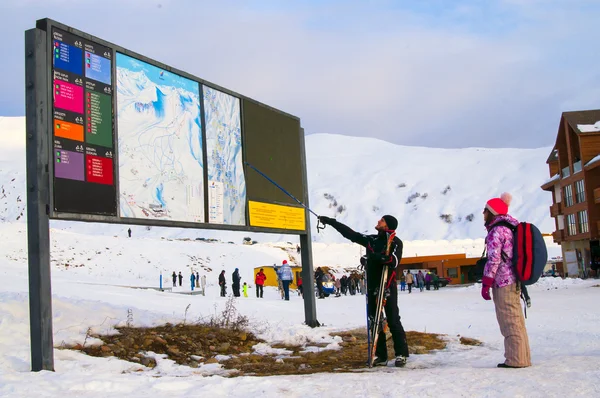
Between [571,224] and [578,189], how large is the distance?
139 inches

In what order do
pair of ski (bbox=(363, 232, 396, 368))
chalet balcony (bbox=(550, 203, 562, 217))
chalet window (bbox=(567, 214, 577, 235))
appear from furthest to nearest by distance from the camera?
1. chalet balcony (bbox=(550, 203, 562, 217))
2. chalet window (bbox=(567, 214, 577, 235))
3. pair of ski (bbox=(363, 232, 396, 368))

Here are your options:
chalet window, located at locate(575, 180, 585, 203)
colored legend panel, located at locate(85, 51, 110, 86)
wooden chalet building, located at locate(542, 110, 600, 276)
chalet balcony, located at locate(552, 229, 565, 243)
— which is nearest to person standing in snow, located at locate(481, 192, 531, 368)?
colored legend panel, located at locate(85, 51, 110, 86)

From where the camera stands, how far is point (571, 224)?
5419 centimetres

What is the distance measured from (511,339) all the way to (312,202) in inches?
6576

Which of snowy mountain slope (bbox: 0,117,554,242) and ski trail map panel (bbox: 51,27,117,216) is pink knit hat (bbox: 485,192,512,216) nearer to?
ski trail map panel (bbox: 51,27,117,216)

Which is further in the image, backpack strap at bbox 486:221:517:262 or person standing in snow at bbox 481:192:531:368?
backpack strap at bbox 486:221:517:262

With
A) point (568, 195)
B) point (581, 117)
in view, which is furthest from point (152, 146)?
point (568, 195)

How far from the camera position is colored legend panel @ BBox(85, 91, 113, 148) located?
8938 millimetres

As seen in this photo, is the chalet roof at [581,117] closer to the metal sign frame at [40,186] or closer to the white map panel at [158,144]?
the white map panel at [158,144]

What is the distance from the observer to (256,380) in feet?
21.1

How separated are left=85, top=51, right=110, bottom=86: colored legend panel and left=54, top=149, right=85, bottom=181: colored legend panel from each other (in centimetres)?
124

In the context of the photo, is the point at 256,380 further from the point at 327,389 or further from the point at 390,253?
the point at 390,253

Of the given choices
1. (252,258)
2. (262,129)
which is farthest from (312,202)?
(262,129)

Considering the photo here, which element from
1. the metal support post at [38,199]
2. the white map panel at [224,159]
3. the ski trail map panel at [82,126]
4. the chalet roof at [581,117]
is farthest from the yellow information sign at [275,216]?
the chalet roof at [581,117]
